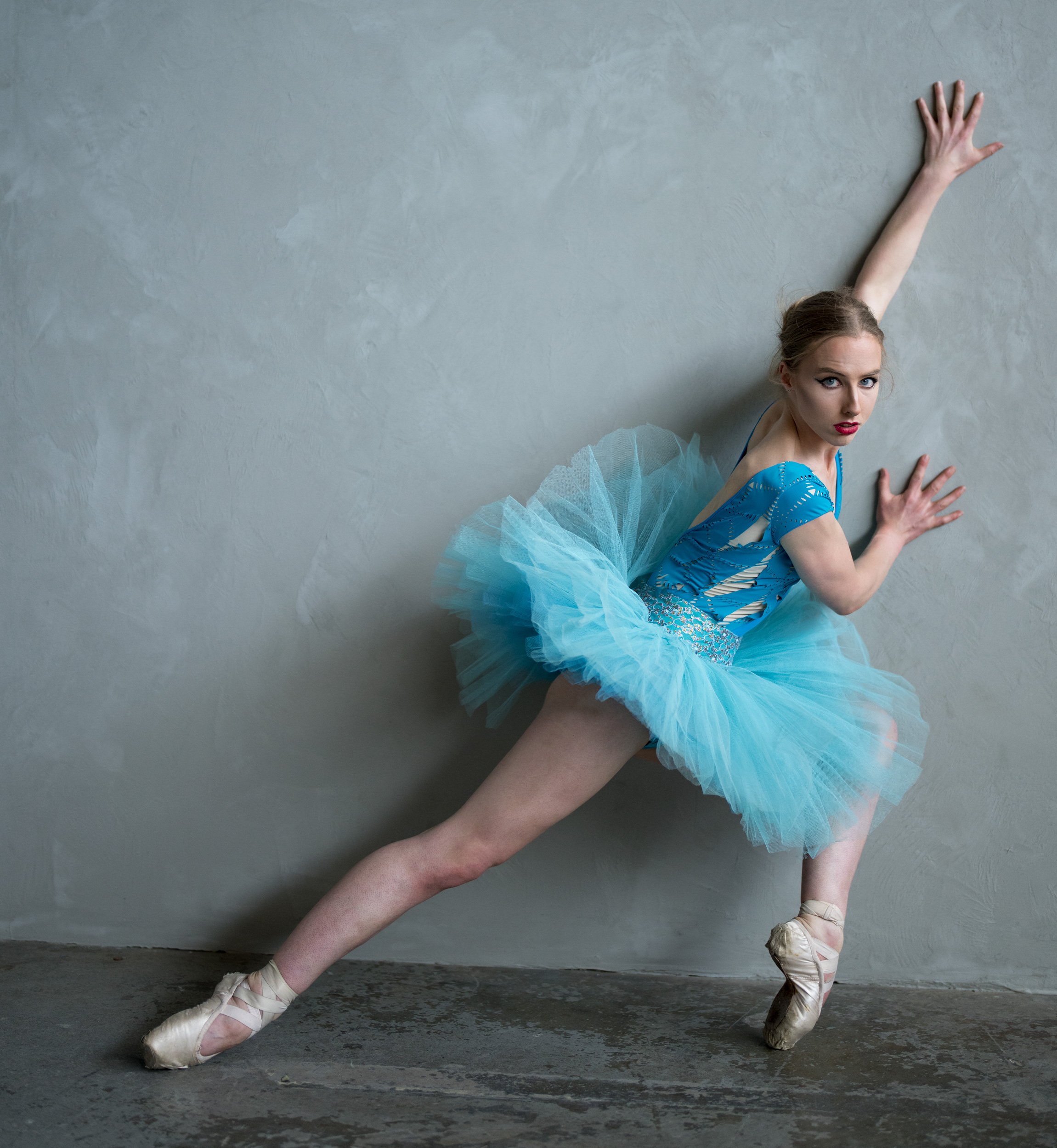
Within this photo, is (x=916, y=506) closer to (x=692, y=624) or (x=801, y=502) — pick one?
(x=801, y=502)

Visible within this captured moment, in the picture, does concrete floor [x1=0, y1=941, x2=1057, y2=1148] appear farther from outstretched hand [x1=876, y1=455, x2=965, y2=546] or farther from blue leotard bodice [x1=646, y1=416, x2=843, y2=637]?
outstretched hand [x1=876, y1=455, x2=965, y2=546]

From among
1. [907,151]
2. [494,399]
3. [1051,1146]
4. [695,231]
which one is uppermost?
[907,151]

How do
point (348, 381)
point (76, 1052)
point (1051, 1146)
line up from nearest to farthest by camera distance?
point (1051, 1146), point (76, 1052), point (348, 381)

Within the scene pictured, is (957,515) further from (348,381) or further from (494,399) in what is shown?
(348,381)

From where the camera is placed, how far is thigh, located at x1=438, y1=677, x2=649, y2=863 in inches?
69.1

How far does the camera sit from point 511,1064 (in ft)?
5.99

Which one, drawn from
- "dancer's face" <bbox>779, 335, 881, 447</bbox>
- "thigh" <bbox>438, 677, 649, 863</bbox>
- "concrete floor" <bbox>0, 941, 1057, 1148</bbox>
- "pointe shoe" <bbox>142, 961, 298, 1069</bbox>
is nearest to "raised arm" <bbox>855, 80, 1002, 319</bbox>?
"dancer's face" <bbox>779, 335, 881, 447</bbox>

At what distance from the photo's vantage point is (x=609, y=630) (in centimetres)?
166

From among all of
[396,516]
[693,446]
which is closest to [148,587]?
[396,516]

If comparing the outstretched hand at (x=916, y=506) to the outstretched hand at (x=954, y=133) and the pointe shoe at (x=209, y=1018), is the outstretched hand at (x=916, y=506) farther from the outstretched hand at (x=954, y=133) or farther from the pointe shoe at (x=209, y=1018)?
the pointe shoe at (x=209, y=1018)

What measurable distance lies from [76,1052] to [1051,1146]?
5.89 feet

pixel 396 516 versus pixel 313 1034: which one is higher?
pixel 396 516

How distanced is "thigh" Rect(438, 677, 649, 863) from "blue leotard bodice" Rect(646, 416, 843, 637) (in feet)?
0.90

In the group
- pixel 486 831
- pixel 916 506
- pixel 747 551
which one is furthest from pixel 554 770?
pixel 916 506
